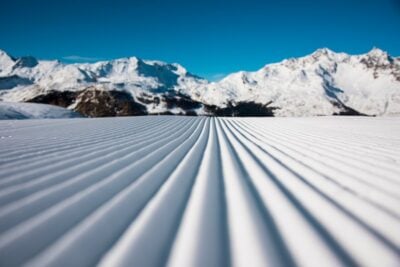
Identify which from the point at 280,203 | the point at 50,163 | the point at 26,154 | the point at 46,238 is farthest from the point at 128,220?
the point at 26,154

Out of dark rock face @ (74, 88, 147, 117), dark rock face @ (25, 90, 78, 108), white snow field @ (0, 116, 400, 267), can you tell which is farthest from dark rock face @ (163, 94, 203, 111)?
white snow field @ (0, 116, 400, 267)

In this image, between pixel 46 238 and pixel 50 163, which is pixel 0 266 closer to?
pixel 46 238

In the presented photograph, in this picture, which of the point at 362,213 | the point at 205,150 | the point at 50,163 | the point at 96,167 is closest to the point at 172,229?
the point at 362,213

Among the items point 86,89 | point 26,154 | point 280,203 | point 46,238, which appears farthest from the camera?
point 86,89

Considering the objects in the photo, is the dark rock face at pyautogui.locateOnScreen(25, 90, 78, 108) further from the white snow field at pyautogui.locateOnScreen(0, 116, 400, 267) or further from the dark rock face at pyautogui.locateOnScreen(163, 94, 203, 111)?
the white snow field at pyautogui.locateOnScreen(0, 116, 400, 267)

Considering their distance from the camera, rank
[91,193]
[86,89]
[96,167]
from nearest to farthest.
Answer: [91,193] → [96,167] → [86,89]

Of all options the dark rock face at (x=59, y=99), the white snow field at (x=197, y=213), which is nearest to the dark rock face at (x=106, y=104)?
the dark rock face at (x=59, y=99)

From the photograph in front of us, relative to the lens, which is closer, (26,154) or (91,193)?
(91,193)
